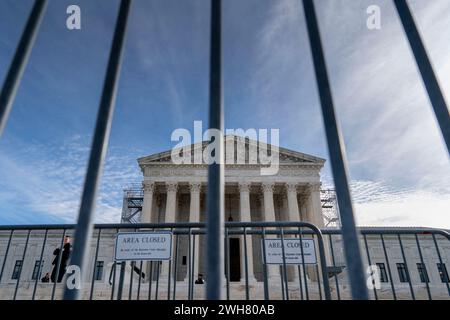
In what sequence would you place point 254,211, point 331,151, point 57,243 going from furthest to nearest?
point 254,211
point 57,243
point 331,151

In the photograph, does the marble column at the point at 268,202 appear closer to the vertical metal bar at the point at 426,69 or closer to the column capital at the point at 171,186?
the column capital at the point at 171,186

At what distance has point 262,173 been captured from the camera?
35156 mm

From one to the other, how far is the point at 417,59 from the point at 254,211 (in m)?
37.5

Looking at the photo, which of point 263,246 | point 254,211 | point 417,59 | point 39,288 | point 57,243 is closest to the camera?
point 417,59

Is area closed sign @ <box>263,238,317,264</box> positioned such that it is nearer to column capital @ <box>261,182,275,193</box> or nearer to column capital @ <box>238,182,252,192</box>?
column capital @ <box>238,182,252,192</box>

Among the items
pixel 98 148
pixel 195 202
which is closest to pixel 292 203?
pixel 195 202

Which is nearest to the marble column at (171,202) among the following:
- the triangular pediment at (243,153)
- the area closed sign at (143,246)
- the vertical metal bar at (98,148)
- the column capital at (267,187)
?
the triangular pediment at (243,153)

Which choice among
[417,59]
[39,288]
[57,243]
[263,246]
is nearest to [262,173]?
[57,243]

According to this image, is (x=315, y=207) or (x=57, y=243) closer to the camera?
(x=57, y=243)

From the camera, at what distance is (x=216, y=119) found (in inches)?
61.6

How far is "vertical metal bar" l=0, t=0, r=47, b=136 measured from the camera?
1701 millimetres

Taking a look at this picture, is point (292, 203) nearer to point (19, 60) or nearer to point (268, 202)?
point (268, 202)

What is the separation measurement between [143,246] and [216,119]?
10.7 feet
